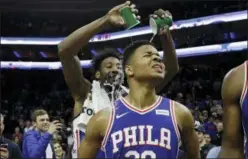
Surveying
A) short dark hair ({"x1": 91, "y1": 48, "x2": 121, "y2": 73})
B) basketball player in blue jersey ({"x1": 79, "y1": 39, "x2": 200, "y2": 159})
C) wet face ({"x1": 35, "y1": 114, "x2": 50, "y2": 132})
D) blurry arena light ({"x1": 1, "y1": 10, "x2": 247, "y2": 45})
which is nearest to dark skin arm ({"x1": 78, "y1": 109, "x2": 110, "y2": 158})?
basketball player in blue jersey ({"x1": 79, "y1": 39, "x2": 200, "y2": 159})

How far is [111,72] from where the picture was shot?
2.98 meters

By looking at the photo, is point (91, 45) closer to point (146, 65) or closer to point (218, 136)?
point (218, 136)

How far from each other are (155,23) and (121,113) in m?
0.52

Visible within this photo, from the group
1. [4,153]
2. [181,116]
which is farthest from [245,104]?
[4,153]

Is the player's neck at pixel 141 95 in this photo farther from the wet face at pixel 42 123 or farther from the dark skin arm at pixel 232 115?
the wet face at pixel 42 123

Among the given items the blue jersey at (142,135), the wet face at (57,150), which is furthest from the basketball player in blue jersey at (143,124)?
the wet face at (57,150)

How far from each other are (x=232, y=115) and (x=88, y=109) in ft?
3.32

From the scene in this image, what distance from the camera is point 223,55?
14.7 m

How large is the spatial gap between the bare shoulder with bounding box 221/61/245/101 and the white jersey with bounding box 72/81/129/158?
3.05 feet

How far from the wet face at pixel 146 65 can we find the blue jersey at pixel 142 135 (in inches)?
6.6

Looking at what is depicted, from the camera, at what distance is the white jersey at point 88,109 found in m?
2.90

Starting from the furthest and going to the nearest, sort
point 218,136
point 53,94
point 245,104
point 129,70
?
point 53,94 < point 218,136 < point 129,70 < point 245,104

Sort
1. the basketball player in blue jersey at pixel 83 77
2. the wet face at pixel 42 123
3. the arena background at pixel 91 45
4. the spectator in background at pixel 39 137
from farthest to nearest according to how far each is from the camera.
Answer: the arena background at pixel 91 45 < the wet face at pixel 42 123 < the spectator in background at pixel 39 137 < the basketball player in blue jersey at pixel 83 77

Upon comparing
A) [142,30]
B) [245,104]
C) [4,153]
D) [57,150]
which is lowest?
[57,150]
